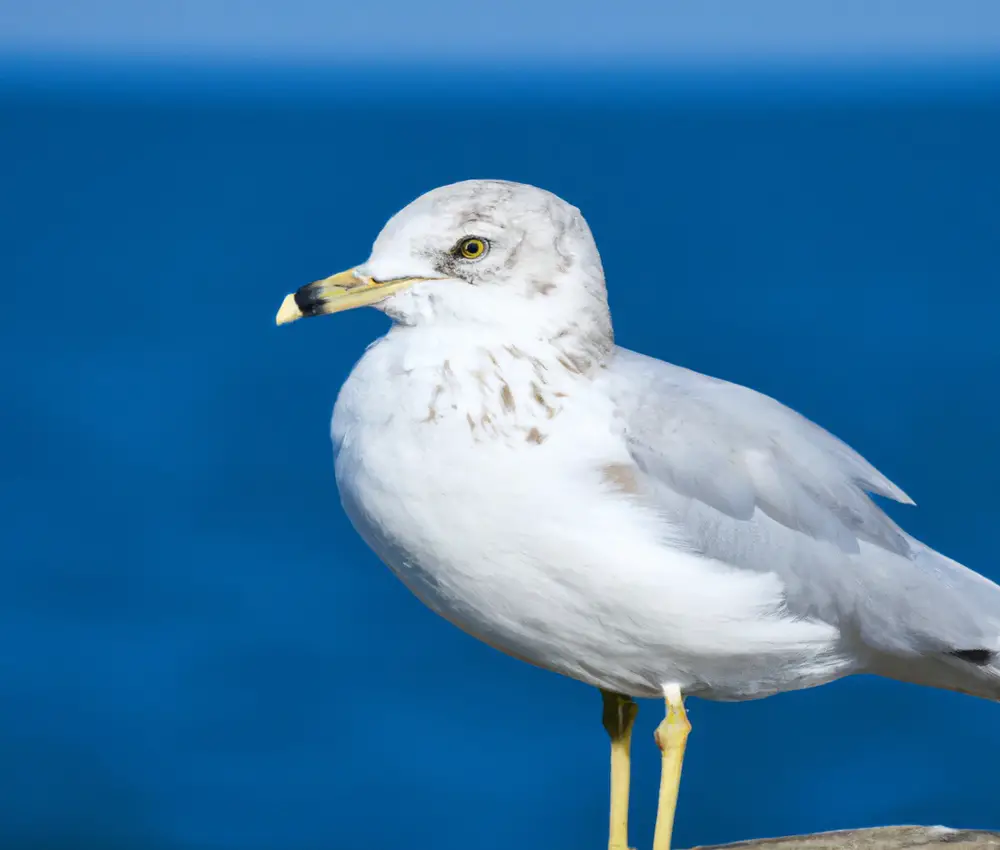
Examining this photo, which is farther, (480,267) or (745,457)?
(745,457)

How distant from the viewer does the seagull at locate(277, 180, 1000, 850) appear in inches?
106

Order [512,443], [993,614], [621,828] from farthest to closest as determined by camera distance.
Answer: [621,828]
[993,614]
[512,443]

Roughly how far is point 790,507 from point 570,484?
17.6 inches

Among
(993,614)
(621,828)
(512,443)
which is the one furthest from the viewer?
(621,828)

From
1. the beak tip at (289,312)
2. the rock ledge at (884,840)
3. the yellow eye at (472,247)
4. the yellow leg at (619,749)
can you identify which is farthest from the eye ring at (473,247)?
the rock ledge at (884,840)

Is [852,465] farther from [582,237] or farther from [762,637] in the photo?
[582,237]

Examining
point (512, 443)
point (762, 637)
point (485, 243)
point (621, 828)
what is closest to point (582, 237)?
point (485, 243)

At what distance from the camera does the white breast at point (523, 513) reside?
268 centimetres

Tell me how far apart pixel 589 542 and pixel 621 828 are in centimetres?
94

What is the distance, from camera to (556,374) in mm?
2736

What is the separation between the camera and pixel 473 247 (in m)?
2.71

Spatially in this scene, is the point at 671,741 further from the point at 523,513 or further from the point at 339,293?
the point at 339,293

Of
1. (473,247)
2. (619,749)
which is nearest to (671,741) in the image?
(619,749)

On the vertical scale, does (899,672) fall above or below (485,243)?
below
